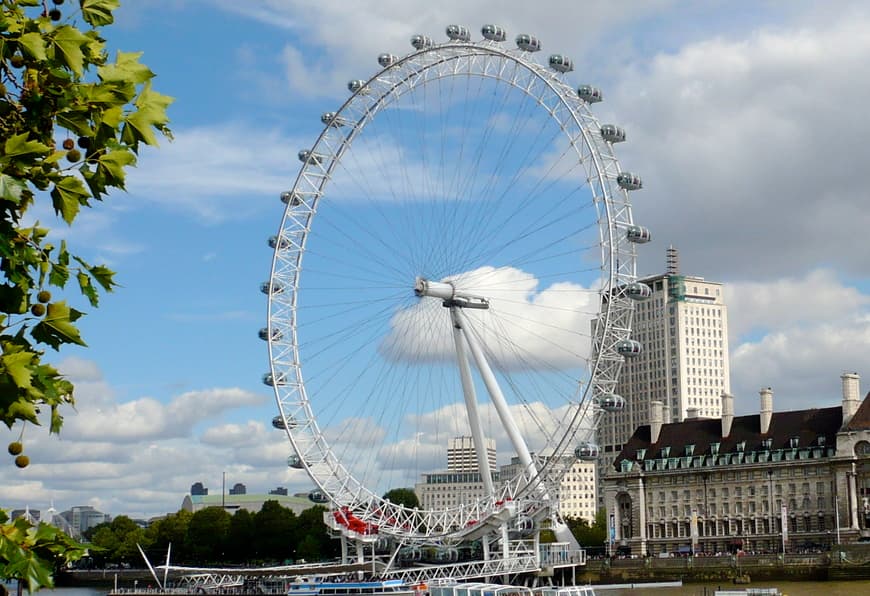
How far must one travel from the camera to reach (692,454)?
123 m

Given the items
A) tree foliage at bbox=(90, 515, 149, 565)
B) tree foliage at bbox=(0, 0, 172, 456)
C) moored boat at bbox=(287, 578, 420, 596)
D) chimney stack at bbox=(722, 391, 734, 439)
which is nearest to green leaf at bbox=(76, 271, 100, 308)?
tree foliage at bbox=(0, 0, 172, 456)

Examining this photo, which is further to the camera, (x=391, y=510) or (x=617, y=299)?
(x=391, y=510)

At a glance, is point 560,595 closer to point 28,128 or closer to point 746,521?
point 28,128

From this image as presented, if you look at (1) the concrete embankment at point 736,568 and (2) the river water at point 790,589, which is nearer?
(2) the river water at point 790,589

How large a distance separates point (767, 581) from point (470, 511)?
2765cm

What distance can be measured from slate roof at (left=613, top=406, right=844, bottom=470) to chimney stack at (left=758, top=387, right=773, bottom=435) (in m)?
0.51

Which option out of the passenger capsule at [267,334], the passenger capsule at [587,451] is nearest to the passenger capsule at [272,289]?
the passenger capsule at [267,334]

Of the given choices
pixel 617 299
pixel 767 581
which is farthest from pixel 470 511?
pixel 767 581

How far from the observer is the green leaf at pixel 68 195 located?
7.86 m

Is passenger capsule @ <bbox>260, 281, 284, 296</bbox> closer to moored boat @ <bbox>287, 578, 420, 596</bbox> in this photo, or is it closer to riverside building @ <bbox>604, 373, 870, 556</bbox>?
moored boat @ <bbox>287, 578, 420, 596</bbox>

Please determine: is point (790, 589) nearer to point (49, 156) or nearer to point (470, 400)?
point (470, 400)

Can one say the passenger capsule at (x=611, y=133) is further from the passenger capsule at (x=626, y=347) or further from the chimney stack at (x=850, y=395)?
the chimney stack at (x=850, y=395)

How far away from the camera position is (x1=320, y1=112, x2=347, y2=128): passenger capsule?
281 ft

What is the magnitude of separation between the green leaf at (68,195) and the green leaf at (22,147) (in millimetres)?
245
